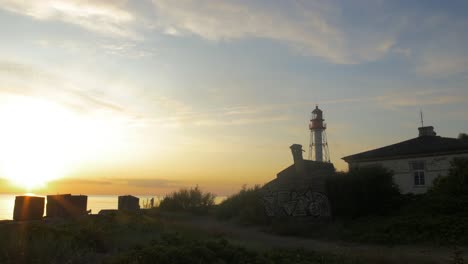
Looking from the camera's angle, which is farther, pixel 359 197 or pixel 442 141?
pixel 442 141

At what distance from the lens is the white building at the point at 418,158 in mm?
27891

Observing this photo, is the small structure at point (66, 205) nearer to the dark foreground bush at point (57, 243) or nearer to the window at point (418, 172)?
the dark foreground bush at point (57, 243)

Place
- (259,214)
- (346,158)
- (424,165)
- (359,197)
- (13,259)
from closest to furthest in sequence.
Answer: (13,259)
(359,197)
(259,214)
(424,165)
(346,158)

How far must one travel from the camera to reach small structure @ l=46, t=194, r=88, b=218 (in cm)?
1655

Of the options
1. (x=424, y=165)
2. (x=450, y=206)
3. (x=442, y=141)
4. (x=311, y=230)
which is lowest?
(x=311, y=230)

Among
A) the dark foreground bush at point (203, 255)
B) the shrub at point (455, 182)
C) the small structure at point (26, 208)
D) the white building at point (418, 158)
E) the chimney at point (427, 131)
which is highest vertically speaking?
the chimney at point (427, 131)

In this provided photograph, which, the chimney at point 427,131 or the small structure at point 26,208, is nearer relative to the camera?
the small structure at point 26,208

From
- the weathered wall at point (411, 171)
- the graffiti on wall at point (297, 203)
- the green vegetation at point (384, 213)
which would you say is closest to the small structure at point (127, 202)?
the green vegetation at point (384, 213)

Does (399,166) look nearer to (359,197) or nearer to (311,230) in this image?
(359,197)

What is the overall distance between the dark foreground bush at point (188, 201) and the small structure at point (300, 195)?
Result: 7426 mm

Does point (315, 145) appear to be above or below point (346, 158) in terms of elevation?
above

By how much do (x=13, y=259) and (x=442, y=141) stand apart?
96.2 feet

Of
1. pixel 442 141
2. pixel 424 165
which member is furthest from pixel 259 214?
pixel 442 141

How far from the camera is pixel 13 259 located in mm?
8586
